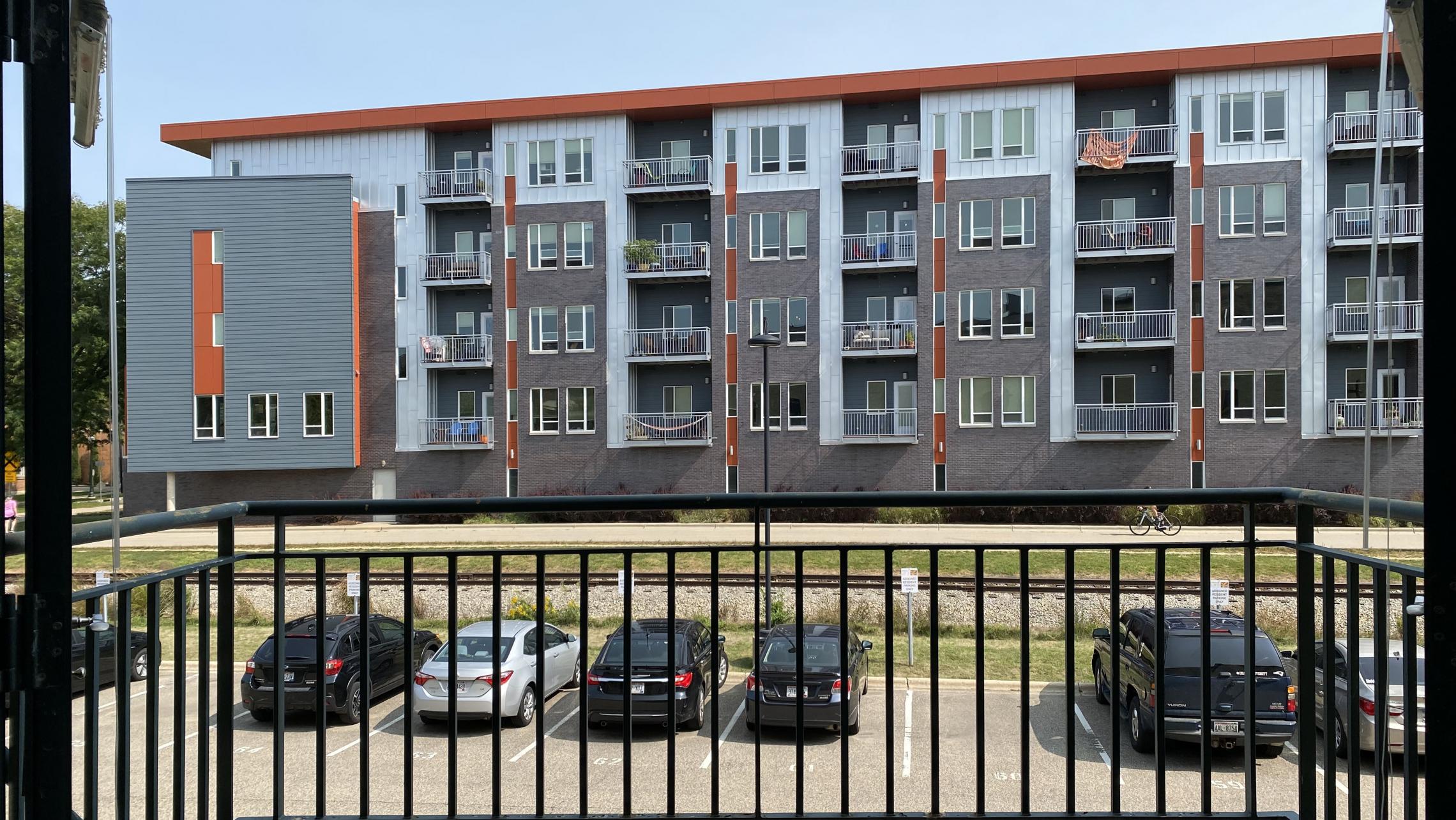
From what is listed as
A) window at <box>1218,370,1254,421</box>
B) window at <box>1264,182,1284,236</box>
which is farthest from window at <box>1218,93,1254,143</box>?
window at <box>1218,370,1254,421</box>

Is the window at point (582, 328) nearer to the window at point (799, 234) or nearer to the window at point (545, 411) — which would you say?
the window at point (545, 411)

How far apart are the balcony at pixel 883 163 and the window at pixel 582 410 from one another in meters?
10.4

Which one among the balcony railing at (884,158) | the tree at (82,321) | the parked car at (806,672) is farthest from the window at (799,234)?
the tree at (82,321)

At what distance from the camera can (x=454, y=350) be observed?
98.2 feet

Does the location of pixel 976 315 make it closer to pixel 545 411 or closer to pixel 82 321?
pixel 545 411

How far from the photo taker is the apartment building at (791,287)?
86.5 ft

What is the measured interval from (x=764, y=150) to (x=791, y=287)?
4.39 meters

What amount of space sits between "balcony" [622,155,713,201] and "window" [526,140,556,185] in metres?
2.41

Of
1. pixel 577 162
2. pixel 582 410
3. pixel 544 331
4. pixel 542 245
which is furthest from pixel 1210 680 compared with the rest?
pixel 577 162

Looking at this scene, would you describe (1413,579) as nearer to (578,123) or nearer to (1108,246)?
(1108,246)

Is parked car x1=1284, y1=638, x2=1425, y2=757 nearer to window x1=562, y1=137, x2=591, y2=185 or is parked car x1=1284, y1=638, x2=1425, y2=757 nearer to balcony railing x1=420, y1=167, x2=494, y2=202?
window x1=562, y1=137, x2=591, y2=185

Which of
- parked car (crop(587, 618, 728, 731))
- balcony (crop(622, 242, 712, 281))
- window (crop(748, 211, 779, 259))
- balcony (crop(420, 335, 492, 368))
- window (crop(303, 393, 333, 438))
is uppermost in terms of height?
window (crop(748, 211, 779, 259))

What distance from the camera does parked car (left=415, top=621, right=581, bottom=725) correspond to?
9.71 ft

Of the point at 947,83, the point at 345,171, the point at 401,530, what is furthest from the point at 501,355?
the point at 947,83
